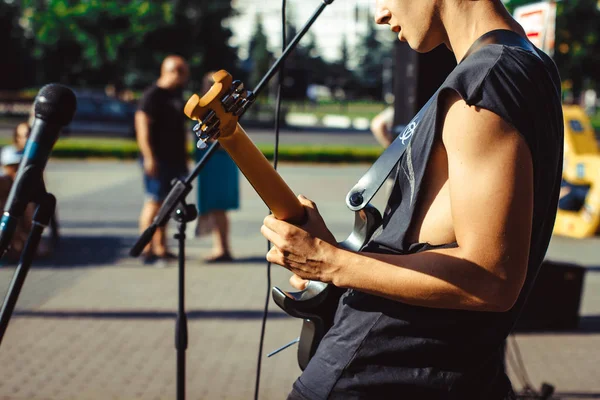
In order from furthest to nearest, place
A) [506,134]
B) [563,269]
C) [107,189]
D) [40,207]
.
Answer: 1. [107,189]
2. [563,269]
3. [40,207]
4. [506,134]

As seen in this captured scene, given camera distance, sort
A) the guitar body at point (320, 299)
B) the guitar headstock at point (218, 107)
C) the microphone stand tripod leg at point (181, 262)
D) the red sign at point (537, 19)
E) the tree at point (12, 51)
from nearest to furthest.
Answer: the guitar headstock at point (218, 107) < the guitar body at point (320, 299) < the microphone stand tripod leg at point (181, 262) < the red sign at point (537, 19) < the tree at point (12, 51)

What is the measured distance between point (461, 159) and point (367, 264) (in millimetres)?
263

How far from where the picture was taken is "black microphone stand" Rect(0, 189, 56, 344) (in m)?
1.63

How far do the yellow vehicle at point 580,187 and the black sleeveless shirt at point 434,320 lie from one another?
7.37m

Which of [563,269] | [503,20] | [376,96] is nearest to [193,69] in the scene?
[376,96]

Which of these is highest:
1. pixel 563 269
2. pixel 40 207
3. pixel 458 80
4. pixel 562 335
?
pixel 458 80

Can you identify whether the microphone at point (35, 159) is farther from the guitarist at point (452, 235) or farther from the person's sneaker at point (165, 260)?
the person's sneaker at point (165, 260)

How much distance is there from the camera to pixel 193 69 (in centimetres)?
4278

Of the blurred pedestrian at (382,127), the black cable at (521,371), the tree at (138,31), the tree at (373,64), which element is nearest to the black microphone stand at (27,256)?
the black cable at (521,371)

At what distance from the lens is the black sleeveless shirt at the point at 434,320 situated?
1.27 metres

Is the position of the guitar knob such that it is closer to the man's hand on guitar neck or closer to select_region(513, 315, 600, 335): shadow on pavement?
the man's hand on guitar neck

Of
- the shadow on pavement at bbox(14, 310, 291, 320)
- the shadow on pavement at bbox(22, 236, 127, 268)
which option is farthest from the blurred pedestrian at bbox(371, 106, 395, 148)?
the shadow on pavement at bbox(22, 236, 127, 268)

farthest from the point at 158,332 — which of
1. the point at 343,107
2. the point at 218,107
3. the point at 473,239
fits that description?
the point at 343,107

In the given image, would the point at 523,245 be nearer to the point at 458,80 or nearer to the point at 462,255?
the point at 462,255
